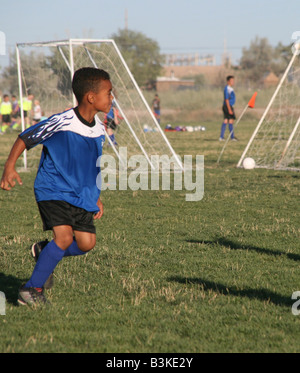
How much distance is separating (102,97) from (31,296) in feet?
5.12

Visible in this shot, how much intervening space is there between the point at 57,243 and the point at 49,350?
1004 mm

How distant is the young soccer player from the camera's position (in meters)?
4.20

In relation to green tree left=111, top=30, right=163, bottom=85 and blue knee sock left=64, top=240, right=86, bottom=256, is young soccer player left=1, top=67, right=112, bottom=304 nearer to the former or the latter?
blue knee sock left=64, top=240, right=86, bottom=256

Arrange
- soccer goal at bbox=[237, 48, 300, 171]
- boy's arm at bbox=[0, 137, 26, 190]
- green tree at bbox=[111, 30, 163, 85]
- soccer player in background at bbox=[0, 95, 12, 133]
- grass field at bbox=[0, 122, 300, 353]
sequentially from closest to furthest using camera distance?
grass field at bbox=[0, 122, 300, 353], boy's arm at bbox=[0, 137, 26, 190], soccer goal at bbox=[237, 48, 300, 171], soccer player in background at bbox=[0, 95, 12, 133], green tree at bbox=[111, 30, 163, 85]

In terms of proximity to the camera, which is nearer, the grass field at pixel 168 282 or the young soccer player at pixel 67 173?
the grass field at pixel 168 282

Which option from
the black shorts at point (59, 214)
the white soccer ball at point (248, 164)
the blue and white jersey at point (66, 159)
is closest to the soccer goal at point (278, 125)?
the white soccer ball at point (248, 164)

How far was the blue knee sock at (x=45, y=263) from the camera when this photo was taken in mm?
4199

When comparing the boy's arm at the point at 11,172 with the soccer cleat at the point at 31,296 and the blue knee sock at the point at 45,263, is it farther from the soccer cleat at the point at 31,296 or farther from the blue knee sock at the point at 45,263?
the soccer cleat at the point at 31,296

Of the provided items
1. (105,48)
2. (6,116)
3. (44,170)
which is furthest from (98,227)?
(6,116)

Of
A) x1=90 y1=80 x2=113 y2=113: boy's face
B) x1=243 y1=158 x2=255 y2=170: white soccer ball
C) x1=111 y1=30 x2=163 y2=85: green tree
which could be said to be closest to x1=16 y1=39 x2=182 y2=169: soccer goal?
x1=243 y1=158 x2=255 y2=170: white soccer ball

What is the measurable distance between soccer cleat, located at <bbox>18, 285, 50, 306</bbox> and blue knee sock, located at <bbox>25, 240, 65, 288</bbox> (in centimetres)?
4

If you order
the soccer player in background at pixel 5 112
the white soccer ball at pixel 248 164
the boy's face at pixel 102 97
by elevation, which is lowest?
the soccer player in background at pixel 5 112

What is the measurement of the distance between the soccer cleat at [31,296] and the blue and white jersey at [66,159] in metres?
0.66
